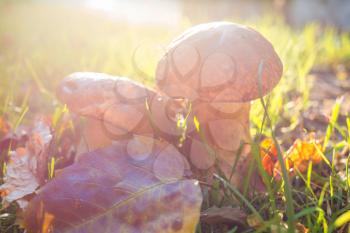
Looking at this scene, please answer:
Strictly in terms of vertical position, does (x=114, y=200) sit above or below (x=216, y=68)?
below

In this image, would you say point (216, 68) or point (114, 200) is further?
point (216, 68)

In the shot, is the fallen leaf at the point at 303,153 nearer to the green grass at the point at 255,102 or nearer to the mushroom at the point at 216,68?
the green grass at the point at 255,102

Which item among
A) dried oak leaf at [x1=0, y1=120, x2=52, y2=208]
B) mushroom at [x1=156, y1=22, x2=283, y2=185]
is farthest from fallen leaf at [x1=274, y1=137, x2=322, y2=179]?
dried oak leaf at [x1=0, y1=120, x2=52, y2=208]

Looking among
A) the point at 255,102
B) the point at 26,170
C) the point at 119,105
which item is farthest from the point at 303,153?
the point at 26,170

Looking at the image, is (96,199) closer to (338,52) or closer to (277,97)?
(277,97)

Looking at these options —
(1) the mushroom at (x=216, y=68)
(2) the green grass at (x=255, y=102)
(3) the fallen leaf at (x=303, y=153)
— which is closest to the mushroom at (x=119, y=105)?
(1) the mushroom at (x=216, y=68)

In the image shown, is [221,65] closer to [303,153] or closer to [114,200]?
[303,153]
